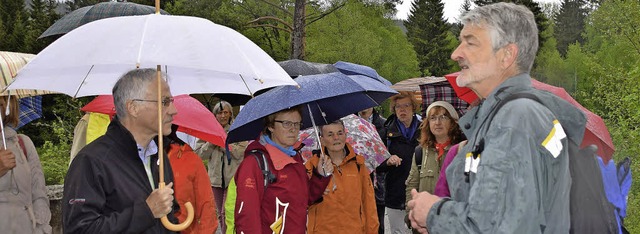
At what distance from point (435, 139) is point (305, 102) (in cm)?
220

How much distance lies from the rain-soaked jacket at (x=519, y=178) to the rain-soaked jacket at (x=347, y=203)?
298 cm

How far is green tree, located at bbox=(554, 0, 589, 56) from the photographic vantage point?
91.4m

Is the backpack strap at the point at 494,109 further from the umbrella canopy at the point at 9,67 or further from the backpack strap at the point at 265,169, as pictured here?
the umbrella canopy at the point at 9,67

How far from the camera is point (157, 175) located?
11.7 ft

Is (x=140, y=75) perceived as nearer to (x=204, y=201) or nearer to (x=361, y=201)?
(x=204, y=201)

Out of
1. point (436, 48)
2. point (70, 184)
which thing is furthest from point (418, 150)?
point (436, 48)

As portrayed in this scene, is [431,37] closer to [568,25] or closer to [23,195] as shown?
[568,25]

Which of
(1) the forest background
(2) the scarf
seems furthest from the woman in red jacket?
(1) the forest background

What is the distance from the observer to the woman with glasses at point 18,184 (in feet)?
16.2

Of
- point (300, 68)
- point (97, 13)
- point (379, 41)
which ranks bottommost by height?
point (379, 41)

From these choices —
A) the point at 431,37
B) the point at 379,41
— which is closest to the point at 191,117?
the point at 379,41

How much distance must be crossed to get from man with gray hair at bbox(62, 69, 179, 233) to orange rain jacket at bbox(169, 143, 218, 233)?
1.08m

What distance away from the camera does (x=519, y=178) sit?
7.22 ft

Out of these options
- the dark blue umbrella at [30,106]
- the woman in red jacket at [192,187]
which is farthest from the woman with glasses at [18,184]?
the woman in red jacket at [192,187]
